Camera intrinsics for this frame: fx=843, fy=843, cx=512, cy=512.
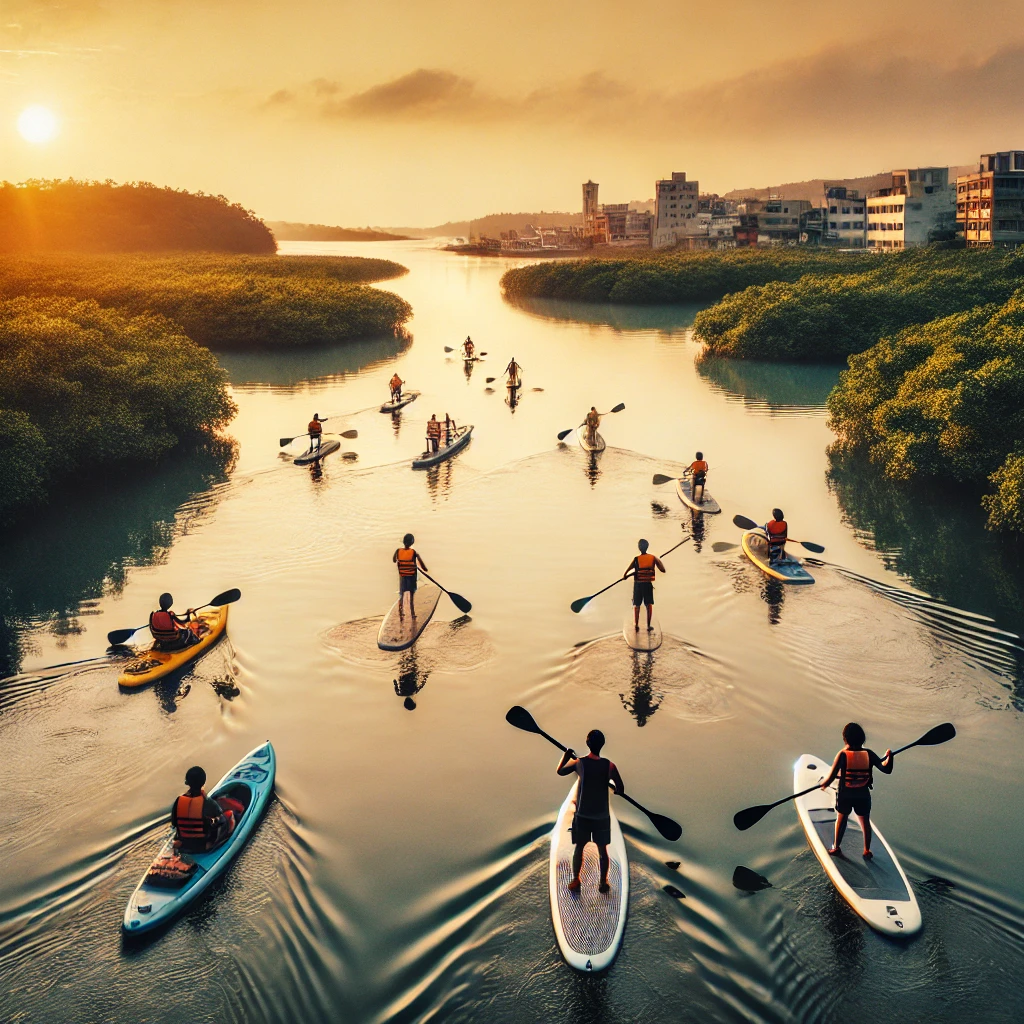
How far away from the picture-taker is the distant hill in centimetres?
12862

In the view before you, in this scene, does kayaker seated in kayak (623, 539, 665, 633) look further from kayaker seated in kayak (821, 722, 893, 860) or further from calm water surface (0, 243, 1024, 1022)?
kayaker seated in kayak (821, 722, 893, 860)

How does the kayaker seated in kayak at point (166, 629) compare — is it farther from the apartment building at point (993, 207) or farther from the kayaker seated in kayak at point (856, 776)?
the apartment building at point (993, 207)

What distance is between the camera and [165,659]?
17344 mm

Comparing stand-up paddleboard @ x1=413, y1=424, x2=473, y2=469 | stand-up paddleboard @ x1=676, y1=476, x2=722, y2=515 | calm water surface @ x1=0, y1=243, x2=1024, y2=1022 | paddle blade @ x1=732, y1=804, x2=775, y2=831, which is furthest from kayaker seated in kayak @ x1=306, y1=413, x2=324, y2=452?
paddle blade @ x1=732, y1=804, x2=775, y2=831

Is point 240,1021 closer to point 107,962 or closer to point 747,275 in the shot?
point 107,962

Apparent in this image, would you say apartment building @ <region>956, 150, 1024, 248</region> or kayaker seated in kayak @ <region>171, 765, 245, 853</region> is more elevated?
apartment building @ <region>956, 150, 1024, 248</region>

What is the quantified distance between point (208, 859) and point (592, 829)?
5321 millimetres

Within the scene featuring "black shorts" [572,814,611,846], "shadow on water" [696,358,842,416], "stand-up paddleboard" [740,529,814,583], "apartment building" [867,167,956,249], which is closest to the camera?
"black shorts" [572,814,611,846]

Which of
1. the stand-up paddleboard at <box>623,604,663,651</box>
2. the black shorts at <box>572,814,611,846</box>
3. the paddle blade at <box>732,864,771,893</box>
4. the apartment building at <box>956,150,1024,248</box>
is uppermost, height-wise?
the apartment building at <box>956,150,1024,248</box>

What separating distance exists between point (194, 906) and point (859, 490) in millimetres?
25961

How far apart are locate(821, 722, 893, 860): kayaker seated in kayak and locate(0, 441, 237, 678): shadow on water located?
16.3 m

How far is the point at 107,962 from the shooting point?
10.3 metres

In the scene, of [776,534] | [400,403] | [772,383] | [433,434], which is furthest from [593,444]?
[772,383]

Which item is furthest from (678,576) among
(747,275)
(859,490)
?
(747,275)
